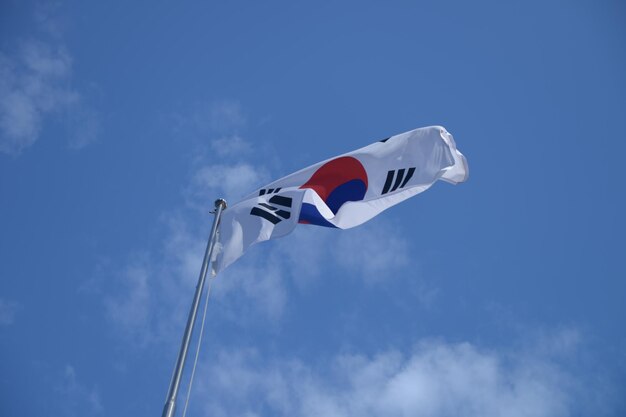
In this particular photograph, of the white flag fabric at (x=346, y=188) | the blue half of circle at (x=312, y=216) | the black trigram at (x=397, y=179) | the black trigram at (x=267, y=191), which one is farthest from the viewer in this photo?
the black trigram at (x=397, y=179)

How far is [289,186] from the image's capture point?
38.2 ft

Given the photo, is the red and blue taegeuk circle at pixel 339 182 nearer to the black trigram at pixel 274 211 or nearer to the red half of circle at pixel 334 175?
the red half of circle at pixel 334 175

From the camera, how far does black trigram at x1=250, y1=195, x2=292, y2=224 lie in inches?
411

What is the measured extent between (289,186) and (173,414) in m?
5.71

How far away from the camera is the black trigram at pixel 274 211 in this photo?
1045 cm

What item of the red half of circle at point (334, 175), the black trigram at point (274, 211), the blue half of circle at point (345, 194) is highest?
the red half of circle at point (334, 175)

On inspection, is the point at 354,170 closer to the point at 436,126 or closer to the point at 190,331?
the point at 436,126

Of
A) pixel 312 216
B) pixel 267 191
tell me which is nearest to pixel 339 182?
pixel 312 216

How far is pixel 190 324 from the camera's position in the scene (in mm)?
8141

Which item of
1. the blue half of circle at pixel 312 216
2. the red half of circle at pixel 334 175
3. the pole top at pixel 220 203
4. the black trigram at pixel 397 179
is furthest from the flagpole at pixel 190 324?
the black trigram at pixel 397 179

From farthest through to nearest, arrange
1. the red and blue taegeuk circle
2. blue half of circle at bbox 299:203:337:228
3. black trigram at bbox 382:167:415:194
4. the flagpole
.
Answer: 1. the red and blue taegeuk circle
2. black trigram at bbox 382:167:415:194
3. blue half of circle at bbox 299:203:337:228
4. the flagpole

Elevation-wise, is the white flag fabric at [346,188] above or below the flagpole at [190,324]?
above

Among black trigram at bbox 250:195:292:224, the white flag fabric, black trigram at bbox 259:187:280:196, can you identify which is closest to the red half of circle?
the white flag fabric

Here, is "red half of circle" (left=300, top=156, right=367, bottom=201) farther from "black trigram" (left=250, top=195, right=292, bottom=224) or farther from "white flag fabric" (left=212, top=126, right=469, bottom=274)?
"black trigram" (left=250, top=195, right=292, bottom=224)
